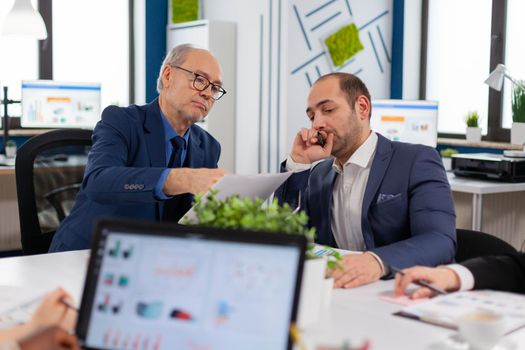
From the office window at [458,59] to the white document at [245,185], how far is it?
4269mm

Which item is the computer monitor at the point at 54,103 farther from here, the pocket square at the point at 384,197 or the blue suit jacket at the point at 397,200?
the pocket square at the point at 384,197

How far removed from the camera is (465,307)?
56.2 inches

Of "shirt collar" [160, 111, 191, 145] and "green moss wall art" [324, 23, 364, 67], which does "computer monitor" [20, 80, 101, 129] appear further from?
"shirt collar" [160, 111, 191, 145]

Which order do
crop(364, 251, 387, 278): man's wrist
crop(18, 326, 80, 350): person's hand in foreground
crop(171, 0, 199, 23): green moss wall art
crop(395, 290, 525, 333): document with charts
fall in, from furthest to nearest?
1. crop(171, 0, 199, 23): green moss wall art
2. crop(364, 251, 387, 278): man's wrist
3. crop(395, 290, 525, 333): document with charts
4. crop(18, 326, 80, 350): person's hand in foreground

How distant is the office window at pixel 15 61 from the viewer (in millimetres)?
5816

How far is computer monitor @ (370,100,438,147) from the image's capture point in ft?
16.1

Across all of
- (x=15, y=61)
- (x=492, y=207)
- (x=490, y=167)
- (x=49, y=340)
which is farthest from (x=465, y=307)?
(x=15, y=61)

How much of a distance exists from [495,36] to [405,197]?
384 cm

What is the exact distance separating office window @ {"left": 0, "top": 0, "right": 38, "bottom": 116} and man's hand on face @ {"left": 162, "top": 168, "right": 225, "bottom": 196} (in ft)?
13.9

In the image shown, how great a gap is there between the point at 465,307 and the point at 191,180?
785 mm

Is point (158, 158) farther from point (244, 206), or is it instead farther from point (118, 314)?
point (118, 314)

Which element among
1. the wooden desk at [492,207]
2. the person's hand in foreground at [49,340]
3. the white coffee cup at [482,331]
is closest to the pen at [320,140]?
the white coffee cup at [482,331]

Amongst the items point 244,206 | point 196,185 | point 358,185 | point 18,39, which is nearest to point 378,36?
point 18,39

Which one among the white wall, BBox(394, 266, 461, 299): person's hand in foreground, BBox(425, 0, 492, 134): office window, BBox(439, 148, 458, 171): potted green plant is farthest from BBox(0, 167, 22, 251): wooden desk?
BBox(394, 266, 461, 299): person's hand in foreground
